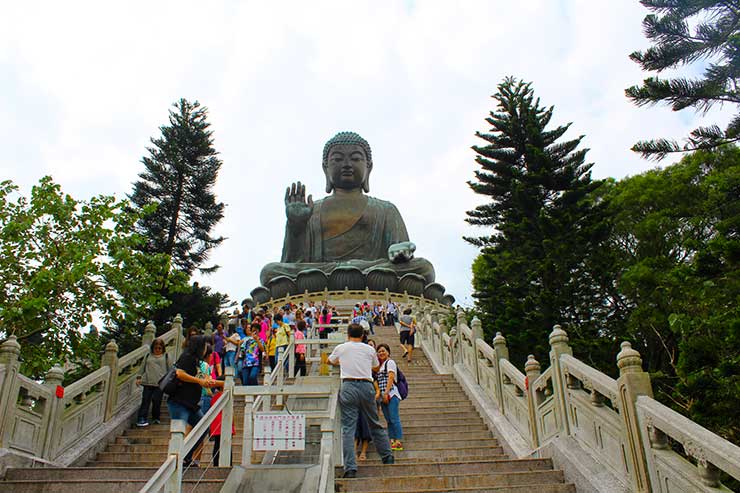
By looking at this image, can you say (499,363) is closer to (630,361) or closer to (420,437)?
(420,437)

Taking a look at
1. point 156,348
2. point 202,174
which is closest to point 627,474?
point 156,348

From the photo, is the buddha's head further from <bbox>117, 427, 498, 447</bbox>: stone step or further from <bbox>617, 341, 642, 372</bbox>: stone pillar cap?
<bbox>617, 341, 642, 372</bbox>: stone pillar cap

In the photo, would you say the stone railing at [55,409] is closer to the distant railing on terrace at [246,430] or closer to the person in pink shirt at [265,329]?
the distant railing on terrace at [246,430]

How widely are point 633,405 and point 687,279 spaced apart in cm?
565

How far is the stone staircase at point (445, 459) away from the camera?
179 inches

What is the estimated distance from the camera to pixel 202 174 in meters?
17.8

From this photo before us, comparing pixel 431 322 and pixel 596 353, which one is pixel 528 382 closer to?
pixel 596 353

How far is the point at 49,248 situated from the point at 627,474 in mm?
7048

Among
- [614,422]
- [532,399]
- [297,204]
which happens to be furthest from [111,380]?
[297,204]

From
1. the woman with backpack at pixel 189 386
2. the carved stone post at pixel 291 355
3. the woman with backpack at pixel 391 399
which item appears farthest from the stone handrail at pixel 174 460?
the carved stone post at pixel 291 355

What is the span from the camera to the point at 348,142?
24312mm

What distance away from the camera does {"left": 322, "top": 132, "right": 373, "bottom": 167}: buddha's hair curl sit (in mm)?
24375

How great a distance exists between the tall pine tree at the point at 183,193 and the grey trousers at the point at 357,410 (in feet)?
40.7

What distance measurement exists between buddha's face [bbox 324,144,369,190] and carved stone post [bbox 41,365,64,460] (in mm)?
18366
